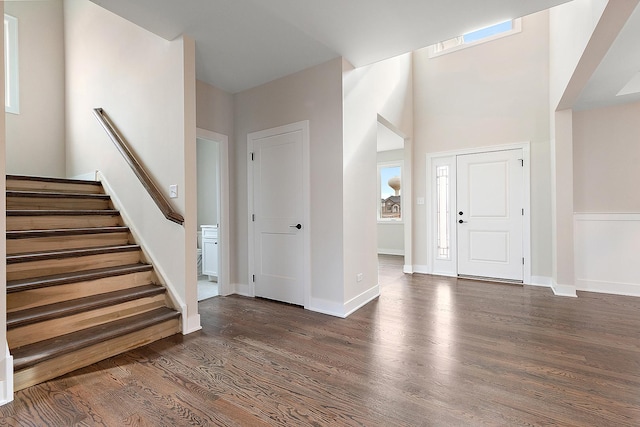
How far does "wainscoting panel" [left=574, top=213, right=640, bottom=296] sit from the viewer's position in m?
3.81

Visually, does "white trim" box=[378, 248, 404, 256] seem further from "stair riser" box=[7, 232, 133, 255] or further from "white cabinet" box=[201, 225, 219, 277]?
"stair riser" box=[7, 232, 133, 255]

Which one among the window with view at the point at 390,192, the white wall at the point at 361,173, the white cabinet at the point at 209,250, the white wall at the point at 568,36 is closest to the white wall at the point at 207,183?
the white cabinet at the point at 209,250

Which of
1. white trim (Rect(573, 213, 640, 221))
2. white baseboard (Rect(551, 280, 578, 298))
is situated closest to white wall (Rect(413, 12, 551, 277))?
white trim (Rect(573, 213, 640, 221))

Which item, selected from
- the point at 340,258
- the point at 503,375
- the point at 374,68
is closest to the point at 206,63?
the point at 374,68

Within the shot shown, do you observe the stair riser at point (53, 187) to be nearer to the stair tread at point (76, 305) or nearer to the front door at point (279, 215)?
the stair tread at point (76, 305)

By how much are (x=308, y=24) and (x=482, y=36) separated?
362 cm

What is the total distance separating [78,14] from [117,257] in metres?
3.76

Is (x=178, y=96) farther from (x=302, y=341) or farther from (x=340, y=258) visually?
(x=302, y=341)

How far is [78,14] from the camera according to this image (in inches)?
171

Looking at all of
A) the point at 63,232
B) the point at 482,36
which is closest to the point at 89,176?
the point at 63,232

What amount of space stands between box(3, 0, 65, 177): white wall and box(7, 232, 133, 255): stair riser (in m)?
2.29

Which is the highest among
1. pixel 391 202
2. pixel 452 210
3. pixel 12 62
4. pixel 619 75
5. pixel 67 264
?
pixel 12 62

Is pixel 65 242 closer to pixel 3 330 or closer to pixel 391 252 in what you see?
pixel 3 330

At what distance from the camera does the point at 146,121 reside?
122 inches
